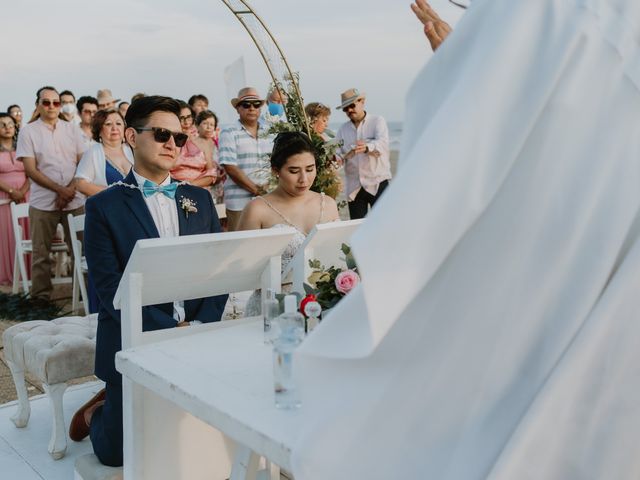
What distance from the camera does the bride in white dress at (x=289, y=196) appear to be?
14.6 feet

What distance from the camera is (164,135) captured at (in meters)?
3.41

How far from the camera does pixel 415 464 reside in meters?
1.45

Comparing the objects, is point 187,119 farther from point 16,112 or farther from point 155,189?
point 16,112

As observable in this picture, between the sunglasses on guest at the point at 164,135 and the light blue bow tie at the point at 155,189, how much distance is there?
19 centimetres

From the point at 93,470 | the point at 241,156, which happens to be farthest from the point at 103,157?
the point at 93,470

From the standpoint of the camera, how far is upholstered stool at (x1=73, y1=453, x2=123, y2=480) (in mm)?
3099

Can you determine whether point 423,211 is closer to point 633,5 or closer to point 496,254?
point 496,254

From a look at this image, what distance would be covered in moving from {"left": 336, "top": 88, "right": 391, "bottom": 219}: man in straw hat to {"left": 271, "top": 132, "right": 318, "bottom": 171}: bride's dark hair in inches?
149

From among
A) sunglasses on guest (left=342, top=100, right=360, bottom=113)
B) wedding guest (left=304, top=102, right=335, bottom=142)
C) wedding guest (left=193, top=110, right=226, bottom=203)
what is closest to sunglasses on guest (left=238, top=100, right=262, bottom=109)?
wedding guest (left=304, top=102, right=335, bottom=142)

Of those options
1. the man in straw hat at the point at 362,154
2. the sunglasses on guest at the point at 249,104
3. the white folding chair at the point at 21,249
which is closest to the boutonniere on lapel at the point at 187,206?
the sunglasses on guest at the point at 249,104

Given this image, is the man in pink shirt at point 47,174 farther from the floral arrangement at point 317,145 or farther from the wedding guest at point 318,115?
the floral arrangement at point 317,145

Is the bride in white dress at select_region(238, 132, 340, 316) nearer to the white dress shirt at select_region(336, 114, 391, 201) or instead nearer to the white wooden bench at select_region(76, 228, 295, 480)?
the white wooden bench at select_region(76, 228, 295, 480)

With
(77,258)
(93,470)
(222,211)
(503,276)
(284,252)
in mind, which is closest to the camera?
(503,276)

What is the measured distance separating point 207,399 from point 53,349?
6.44 ft
